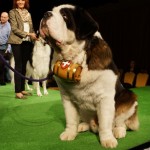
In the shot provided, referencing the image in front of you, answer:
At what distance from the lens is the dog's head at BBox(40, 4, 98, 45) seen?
2.75 meters

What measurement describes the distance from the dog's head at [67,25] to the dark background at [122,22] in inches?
290

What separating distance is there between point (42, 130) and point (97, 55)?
117cm

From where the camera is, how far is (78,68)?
2.86 metres

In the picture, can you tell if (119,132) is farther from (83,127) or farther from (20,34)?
(20,34)

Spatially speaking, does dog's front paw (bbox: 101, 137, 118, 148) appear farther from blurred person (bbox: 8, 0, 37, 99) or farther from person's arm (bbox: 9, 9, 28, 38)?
person's arm (bbox: 9, 9, 28, 38)

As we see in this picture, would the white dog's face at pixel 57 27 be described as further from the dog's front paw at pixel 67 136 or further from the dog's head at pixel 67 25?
the dog's front paw at pixel 67 136

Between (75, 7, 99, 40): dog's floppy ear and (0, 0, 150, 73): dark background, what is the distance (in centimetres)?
737

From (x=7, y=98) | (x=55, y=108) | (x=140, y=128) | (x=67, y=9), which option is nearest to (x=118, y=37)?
(x=7, y=98)

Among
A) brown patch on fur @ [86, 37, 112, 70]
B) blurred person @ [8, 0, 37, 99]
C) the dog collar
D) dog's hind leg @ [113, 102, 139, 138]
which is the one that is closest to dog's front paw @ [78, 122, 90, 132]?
dog's hind leg @ [113, 102, 139, 138]

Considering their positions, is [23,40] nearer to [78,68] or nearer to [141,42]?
[78,68]

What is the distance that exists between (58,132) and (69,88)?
2.21ft

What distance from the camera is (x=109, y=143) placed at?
9.75 ft

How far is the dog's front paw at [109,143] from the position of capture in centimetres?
297

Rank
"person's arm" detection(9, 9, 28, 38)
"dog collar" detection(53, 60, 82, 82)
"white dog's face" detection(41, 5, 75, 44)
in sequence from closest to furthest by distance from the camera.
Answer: "white dog's face" detection(41, 5, 75, 44), "dog collar" detection(53, 60, 82, 82), "person's arm" detection(9, 9, 28, 38)
